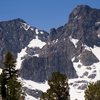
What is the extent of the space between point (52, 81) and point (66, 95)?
8.16 feet

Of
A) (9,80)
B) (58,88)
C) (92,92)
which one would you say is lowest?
(92,92)

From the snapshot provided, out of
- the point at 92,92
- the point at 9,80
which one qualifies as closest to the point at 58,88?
the point at 92,92

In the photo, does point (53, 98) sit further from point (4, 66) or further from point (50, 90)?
point (4, 66)

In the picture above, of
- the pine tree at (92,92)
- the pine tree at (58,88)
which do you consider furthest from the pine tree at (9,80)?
→ the pine tree at (92,92)

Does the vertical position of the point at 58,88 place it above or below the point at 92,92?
above

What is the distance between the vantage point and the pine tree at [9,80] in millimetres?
51844

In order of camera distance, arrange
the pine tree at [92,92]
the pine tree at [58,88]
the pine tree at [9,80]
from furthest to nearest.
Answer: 1. the pine tree at [92,92]
2. the pine tree at [58,88]
3. the pine tree at [9,80]

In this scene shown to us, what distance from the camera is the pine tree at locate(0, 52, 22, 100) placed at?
51.8 metres

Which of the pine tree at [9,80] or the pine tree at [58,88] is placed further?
the pine tree at [58,88]

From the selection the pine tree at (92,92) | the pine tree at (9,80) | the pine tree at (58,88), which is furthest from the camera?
the pine tree at (92,92)

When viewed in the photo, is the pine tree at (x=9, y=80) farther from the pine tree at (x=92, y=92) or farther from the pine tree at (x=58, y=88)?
the pine tree at (x=92, y=92)

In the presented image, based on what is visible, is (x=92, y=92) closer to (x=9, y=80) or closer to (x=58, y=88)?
(x=58, y=88)

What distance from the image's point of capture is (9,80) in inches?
2067

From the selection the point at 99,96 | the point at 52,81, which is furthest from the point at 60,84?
the point at 99,96
